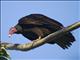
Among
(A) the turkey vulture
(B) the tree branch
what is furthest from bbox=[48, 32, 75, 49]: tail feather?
(B) the tree branch

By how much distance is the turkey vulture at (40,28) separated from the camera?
5.85 ft

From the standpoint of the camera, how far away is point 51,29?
1882mm

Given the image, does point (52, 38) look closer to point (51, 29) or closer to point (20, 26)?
point (51, 29)

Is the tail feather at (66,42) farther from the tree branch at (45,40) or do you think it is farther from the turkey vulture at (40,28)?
the tree branch at (45,40)

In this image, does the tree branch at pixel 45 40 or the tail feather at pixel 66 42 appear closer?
the tree branch at pixel 45 40

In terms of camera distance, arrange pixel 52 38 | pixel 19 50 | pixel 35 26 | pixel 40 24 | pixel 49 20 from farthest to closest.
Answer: pixel 35 26 → pixel 40 24 → pixel 49 20 → pixel 19 50 → pixel 52 38

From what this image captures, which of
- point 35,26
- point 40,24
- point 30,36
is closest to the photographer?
point 40,24

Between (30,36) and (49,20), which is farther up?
(49,20)

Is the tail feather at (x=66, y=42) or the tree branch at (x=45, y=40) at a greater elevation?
the tree branch at (x=45, y=40)

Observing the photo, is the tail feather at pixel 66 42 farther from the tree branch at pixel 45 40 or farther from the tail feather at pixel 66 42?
the tree branch at pixel 45 40

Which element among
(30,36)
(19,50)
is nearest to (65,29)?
(19,50)

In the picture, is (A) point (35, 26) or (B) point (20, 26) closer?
(A) point (35, 26)

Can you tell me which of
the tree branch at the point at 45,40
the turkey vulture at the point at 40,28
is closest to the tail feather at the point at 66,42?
the turkey vulture at the point at 40,28

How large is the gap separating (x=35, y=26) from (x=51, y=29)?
1.05ft
